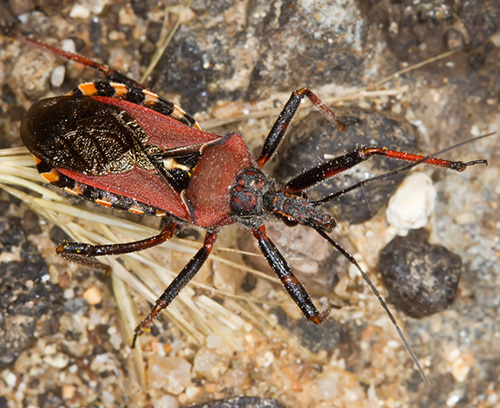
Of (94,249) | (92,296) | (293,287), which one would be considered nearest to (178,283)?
(94,249)

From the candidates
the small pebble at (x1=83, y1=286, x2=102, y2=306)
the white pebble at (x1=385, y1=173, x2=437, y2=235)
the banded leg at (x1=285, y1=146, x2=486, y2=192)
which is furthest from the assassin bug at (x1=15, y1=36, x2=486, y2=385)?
the white pebble at (x1=385, y1=173, x2=437, y2=235)

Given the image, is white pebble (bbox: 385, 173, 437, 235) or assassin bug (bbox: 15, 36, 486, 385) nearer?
assassin bug (bbox: 15, 36, 486, 385)

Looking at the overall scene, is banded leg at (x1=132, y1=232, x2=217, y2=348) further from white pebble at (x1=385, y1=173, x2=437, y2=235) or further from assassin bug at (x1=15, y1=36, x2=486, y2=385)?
white pebble at (x1=385, y1=173, x2=437, y2=235)

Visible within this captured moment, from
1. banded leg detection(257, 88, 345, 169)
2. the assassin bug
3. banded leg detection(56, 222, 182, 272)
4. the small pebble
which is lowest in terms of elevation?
the small pebble

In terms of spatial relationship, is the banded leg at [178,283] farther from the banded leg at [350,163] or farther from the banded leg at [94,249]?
the banded leg at [350,163]

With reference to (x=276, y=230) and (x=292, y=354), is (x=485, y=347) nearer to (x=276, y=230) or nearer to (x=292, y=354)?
(x=292, y=354)

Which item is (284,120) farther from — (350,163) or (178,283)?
(178,283)

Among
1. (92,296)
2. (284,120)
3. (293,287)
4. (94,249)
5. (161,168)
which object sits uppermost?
(284,120)
